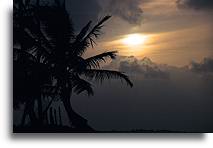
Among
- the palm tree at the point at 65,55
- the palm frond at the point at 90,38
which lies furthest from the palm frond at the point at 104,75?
the palm frond at the point at 90,38

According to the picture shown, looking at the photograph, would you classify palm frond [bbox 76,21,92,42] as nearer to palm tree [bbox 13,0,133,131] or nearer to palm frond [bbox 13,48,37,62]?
palm tree [bbox 13,0,133,131]

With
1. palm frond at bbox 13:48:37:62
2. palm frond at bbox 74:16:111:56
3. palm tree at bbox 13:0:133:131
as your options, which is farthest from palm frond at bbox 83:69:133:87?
palm frond at bbox 13:48:37:62

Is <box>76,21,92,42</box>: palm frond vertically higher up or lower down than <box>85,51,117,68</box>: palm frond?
higher up

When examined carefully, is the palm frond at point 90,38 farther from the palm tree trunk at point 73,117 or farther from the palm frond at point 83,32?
the palm tree trunk at point 73,117

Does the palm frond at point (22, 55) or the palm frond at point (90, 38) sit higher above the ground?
the palm frond at point (90, 38)

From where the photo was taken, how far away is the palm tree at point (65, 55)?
1.69 metres

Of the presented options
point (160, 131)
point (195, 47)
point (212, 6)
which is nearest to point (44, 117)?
point (160, 131)

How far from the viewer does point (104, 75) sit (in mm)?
1702

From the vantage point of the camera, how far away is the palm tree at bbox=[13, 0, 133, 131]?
1.69m

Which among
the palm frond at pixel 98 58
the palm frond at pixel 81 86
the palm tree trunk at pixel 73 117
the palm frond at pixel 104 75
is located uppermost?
the palm frond at pixel 98 58

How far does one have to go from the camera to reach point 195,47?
170cm

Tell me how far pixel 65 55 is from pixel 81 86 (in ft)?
0.61

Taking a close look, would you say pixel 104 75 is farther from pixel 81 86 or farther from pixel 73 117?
pixel 73 117

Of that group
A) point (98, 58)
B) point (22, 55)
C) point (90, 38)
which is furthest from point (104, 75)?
point (22, 55)
